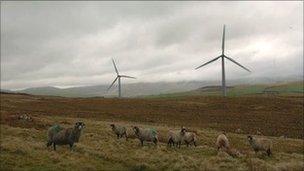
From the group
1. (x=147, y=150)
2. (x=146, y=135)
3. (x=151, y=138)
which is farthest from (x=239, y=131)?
(x=147, y=150)

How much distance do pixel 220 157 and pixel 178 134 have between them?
5729 mm

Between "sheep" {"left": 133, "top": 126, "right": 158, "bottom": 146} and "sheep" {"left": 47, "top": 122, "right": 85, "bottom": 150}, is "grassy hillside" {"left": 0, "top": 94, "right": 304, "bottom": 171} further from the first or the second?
"sheep" {"left": 133, "top": 126, "right": 158, "bottom": 146}

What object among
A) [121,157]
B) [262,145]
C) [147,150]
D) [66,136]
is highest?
[66,136]

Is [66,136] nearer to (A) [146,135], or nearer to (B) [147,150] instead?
(B) [147,150]

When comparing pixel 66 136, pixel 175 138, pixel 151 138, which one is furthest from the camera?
pixel 151 138

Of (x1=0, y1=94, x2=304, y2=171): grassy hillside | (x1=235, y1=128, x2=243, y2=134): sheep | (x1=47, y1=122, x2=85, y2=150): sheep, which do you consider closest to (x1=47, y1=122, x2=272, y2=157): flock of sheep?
(x1=47, y1=122, x2=85, y2=150): sheep

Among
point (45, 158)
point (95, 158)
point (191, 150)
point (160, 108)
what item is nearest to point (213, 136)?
point (191, 150)

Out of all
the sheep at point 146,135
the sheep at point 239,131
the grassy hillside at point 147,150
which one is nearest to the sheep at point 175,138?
the grassy hillside at point 147,150

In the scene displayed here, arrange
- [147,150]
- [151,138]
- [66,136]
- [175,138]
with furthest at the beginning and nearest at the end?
[151,138] → [175,138] → [147,150] → [66,136]

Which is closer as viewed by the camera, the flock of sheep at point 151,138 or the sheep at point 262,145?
the flock of sheep at point 151,138

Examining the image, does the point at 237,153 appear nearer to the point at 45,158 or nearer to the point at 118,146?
the point at 118,146

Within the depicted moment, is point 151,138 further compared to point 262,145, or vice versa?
point 151,138

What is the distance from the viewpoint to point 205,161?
28422mm

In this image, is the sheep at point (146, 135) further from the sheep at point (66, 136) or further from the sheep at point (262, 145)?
the sheep at point (262, 145)
